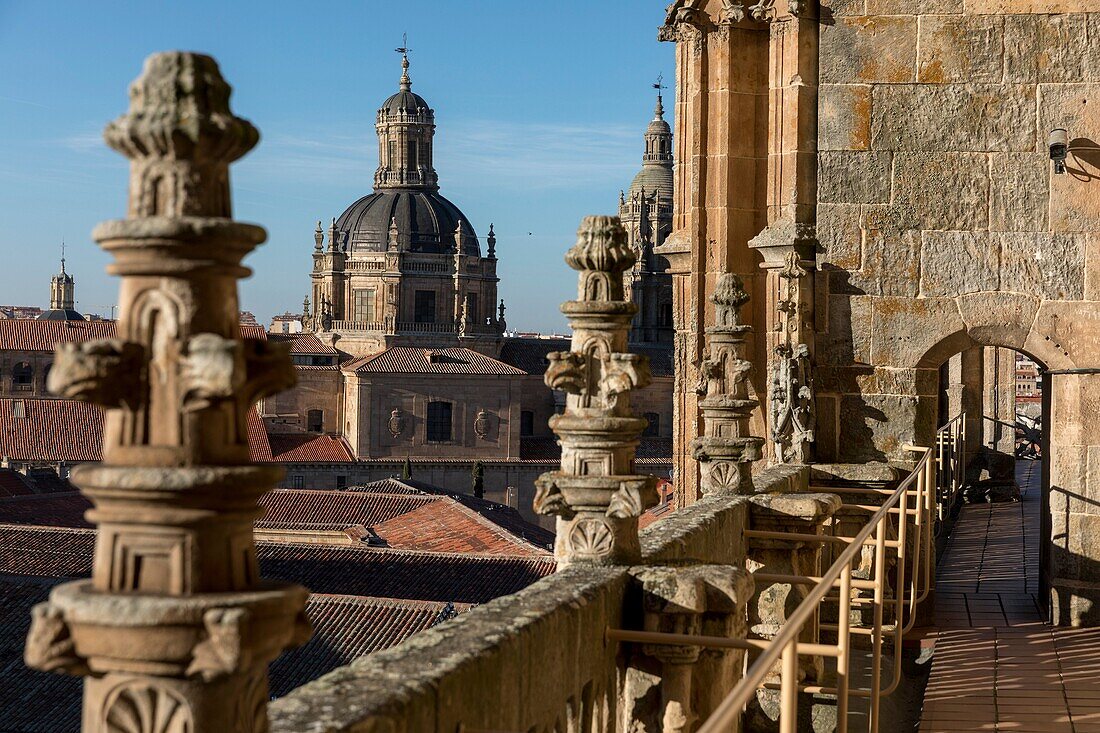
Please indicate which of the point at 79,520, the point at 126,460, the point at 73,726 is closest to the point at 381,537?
the point at 79,520

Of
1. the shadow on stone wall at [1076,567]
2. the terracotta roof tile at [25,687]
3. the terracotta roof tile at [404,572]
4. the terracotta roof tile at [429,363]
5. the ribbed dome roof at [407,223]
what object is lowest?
the terracotta roof tile at [25,687]

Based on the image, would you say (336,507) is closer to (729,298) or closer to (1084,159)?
(729,298)

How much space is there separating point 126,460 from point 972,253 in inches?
317

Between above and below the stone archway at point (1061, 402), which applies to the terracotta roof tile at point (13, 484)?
Result: below

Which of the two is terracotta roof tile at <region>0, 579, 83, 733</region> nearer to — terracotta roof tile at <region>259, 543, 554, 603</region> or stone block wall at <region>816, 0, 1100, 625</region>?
terracotta roof tile at <region>259, 543, 554, 603</region>

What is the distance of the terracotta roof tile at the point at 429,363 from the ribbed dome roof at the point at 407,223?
16.6 metres

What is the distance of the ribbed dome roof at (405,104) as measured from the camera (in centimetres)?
9631

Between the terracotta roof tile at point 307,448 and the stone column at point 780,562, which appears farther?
→ the terracotta roof tile at point 307,448

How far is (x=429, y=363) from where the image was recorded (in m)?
75.8

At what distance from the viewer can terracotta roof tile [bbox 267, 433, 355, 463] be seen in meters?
66.6

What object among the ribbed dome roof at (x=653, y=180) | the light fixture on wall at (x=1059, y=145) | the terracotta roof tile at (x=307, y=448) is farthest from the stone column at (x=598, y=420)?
the ribbed dome roof at (x=653, y=180)

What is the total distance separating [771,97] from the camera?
10.5m

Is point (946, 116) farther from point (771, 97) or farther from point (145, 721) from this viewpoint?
point (145, 721)

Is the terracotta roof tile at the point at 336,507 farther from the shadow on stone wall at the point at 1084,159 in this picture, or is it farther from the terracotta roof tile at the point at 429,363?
the shadow on stone wall at the point at 1084,159
